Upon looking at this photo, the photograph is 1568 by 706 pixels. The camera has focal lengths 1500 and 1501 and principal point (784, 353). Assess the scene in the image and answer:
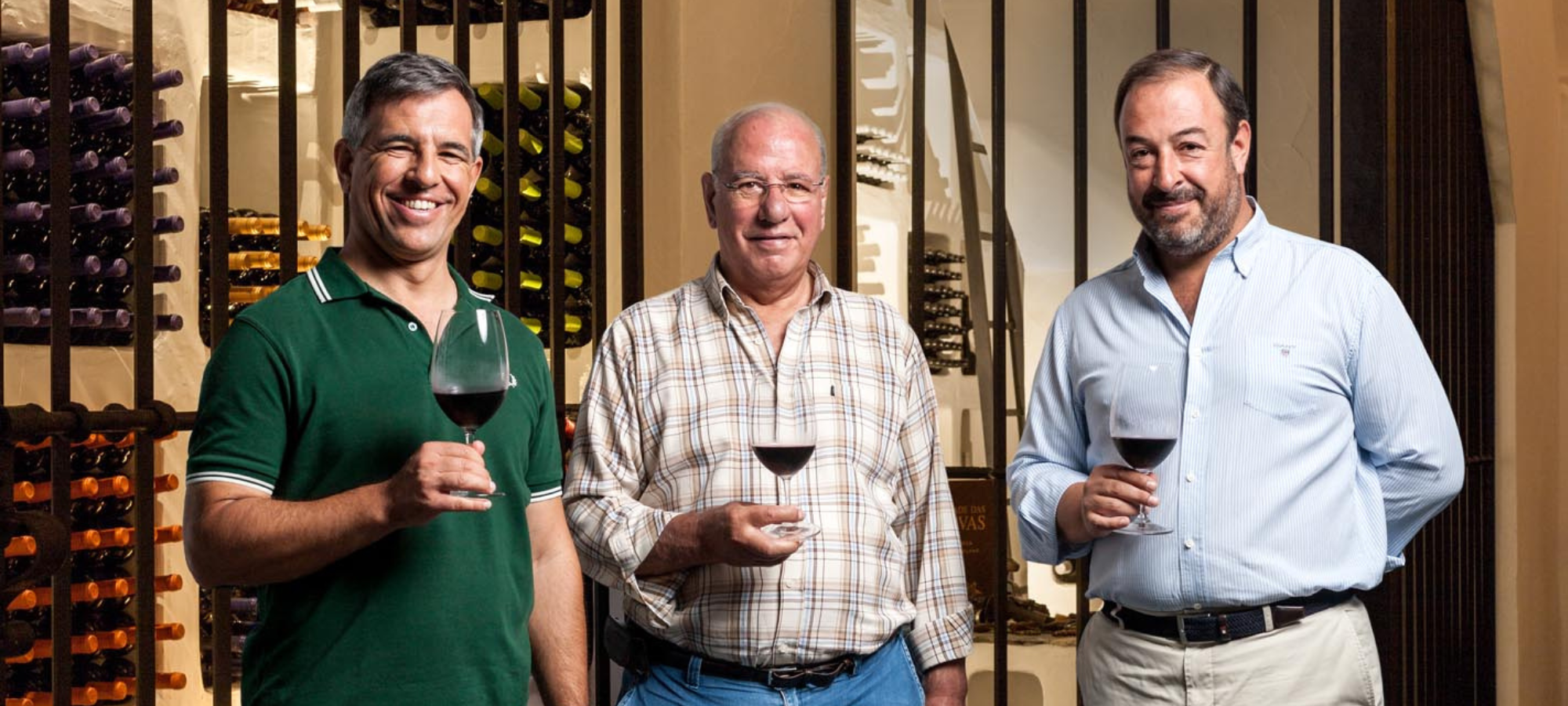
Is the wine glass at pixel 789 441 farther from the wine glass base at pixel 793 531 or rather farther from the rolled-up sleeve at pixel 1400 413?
the rolled-up sleeve at pixel 1400 413

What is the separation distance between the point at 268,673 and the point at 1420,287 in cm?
272

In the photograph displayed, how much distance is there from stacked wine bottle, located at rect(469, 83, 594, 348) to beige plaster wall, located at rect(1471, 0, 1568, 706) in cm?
240

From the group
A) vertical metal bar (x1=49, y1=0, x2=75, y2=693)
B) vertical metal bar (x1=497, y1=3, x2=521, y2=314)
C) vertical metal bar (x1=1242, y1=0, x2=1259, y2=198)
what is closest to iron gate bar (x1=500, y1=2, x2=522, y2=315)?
vertical metal bar (x1=497, y1=3, x2=521, y2=314)

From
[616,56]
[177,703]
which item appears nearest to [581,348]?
[616,56]

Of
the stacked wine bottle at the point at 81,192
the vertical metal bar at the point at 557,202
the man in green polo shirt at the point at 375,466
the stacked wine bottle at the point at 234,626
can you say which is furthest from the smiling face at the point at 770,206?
the stacked wine bottle at the point at 234,626

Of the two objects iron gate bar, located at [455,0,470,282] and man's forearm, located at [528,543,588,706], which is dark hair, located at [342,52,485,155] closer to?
man's forearm, located at [528,543,588,706]

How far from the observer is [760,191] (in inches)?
77.5

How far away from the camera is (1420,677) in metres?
3.53

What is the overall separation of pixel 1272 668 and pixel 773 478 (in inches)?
26.1

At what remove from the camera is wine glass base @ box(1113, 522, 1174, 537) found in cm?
178

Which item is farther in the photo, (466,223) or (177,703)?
(177,703)

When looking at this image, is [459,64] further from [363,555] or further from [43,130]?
[43,130]

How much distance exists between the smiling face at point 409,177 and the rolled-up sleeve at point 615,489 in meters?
0.47

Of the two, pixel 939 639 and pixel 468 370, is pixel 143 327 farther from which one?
pixel 939 639
